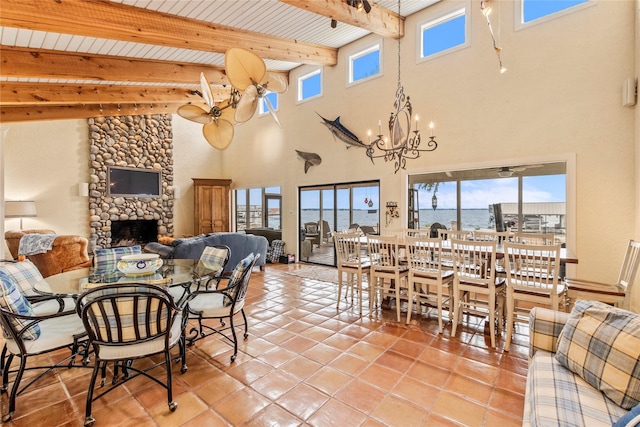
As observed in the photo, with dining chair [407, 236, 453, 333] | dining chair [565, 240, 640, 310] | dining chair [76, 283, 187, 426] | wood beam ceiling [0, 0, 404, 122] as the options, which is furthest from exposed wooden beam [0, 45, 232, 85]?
dining chair [565, 240, 640, 310]

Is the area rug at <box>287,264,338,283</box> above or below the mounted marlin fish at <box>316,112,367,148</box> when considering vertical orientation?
below

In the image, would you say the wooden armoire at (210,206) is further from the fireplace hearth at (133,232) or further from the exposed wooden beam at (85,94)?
the exposed wooden beam at (85,94)

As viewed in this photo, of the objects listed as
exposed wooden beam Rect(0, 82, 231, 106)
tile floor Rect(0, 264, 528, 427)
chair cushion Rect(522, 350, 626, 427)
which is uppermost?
exposed wooden beam Rect(0, 82, 231, 106)

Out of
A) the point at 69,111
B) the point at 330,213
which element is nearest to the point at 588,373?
the point at 330,213

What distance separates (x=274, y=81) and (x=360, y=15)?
7.70 feet

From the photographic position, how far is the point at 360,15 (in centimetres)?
446

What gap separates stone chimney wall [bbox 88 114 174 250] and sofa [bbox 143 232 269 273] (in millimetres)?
3412

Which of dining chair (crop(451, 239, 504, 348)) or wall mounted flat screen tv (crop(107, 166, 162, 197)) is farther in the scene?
wall mounted flat screen tv (crop(107, 166, 162, 197))

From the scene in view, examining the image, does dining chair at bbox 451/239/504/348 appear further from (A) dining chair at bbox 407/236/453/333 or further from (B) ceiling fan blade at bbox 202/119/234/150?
(B) ceiling fan blade at bbox 202/119/234/150

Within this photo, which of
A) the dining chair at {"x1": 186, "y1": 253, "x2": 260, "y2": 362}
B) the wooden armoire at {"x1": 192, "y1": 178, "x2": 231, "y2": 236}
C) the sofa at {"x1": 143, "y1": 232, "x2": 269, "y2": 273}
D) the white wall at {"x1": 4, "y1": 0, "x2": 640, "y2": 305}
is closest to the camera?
the dining chair at {"x1": 186, "y1": 253, "x2": 260, "y2": 362}

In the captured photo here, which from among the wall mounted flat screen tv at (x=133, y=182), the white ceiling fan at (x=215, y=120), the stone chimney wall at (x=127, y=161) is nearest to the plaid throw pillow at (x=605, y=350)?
the white ceiling fan at (x=215, y=120)

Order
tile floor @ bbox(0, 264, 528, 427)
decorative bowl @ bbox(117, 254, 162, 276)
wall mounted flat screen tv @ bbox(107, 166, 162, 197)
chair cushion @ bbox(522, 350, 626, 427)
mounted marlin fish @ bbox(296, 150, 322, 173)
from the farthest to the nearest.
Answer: wall mounted flat screen tv @ bbox(107, 166, 162, 197) < mounted marlin fish @ bbox(296, 150, 322, 173) < decorative bowl @ bbox(117, 254, 162, 276) < tile floor @ bbox(0, 264, 528, 427) < chair cushion @ bbox(522, 350, 626, 427)

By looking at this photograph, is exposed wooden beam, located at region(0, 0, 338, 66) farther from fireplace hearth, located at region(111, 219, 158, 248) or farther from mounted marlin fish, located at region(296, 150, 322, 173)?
fireplace hearth, located at region(111, 219, 158, 248)

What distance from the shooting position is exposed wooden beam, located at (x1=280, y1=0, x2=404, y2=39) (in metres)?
3.82
